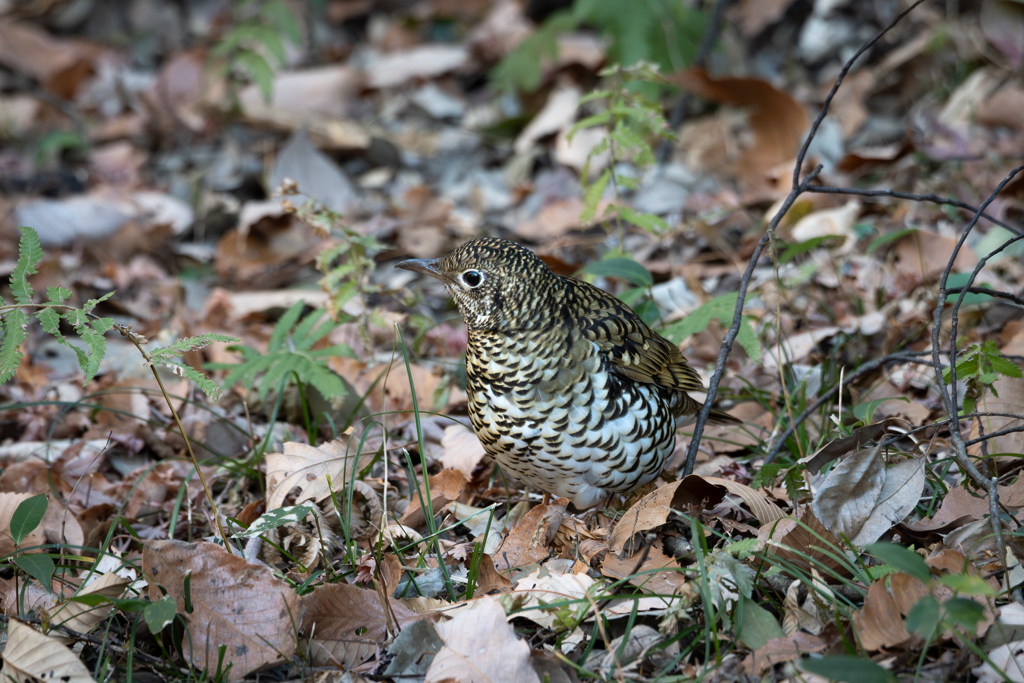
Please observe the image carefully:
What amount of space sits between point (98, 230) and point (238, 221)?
108 cm

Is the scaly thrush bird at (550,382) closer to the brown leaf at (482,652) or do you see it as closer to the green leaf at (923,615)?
the brown leaf at (482,652)

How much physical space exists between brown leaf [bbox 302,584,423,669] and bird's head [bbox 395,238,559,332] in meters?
1.06

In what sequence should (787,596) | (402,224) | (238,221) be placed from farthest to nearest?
(238,221), (402,224), (787,596)

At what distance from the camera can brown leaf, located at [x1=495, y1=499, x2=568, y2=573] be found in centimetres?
331

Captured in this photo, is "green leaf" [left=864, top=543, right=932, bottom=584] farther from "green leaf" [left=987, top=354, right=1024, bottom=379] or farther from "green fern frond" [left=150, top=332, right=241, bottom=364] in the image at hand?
"green fern frond" [left=150, top=332, right=241, bottom=364]

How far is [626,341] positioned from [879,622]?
A: 1.36m

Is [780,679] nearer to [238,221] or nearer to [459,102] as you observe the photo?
[238,221]

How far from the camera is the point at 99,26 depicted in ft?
34.4

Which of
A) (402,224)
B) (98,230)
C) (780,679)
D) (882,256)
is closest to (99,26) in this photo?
(98,230)

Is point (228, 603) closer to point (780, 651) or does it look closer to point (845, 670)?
point (780, 651)

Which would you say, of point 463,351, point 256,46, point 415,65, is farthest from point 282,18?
point 463,351

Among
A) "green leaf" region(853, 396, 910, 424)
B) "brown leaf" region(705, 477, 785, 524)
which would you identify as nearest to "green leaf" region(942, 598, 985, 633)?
"brown leaf" region(705, 477, 785, 524)

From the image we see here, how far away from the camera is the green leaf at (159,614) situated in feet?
8.56

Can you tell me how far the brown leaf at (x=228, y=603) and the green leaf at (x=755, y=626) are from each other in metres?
1.43
